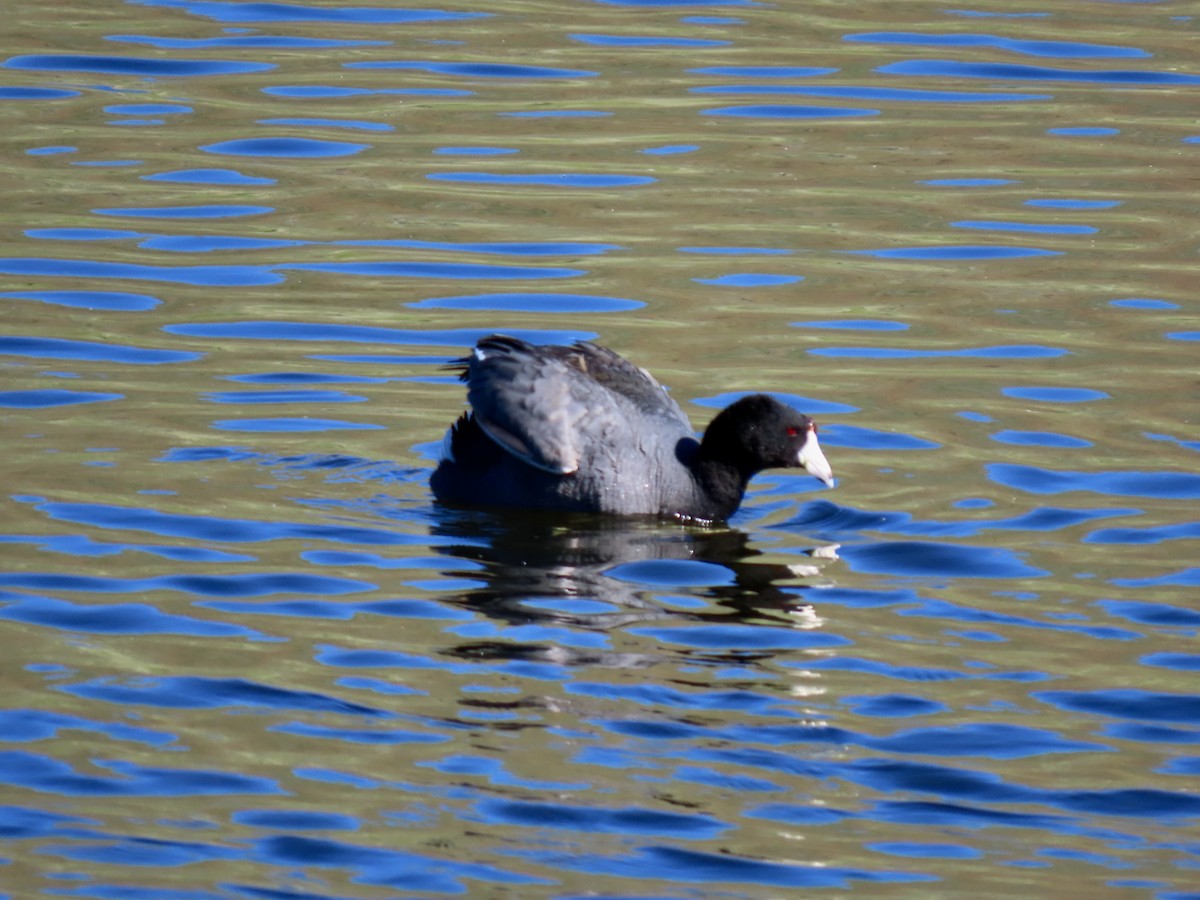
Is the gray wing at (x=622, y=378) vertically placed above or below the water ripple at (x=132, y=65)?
below

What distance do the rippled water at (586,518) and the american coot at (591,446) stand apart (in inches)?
9.5

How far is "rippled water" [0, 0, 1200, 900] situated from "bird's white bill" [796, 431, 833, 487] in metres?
0.20

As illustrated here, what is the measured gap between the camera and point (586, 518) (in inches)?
367

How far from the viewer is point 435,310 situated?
1266 centimetres

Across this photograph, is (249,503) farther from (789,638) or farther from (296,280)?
(296,280)

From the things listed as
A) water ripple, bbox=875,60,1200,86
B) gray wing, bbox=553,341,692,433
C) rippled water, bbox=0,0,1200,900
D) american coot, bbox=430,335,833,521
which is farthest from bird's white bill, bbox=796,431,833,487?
water ripple, bbox=875,60,1200,86

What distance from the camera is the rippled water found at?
19.8 ft

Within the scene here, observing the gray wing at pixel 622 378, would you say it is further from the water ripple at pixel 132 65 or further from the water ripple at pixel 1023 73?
the water ripple at pixel 1023 73


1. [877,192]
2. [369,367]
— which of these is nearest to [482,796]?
[369,367]

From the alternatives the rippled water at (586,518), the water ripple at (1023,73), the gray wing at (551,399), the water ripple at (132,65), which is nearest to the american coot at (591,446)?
the gray wing at (551,399)

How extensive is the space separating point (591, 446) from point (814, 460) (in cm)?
101

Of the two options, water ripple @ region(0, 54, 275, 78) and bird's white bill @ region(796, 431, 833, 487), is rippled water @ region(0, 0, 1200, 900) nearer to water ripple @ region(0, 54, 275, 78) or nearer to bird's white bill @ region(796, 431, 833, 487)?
water ripple @ region(0, 54, 275, 78)

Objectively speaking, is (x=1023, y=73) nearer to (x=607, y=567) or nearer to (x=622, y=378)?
(x=622, y=378)

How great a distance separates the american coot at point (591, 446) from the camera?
9.27 metres
